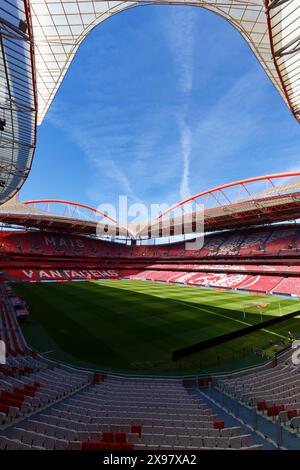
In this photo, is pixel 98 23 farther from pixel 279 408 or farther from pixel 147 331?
pixel 279 408

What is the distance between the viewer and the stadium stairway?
6.62 m

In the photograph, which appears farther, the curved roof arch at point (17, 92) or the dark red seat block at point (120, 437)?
the curved roof arch at point (17, 92)

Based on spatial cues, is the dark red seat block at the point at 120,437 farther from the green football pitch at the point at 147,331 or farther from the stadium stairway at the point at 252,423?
the green football pitch at the point at 147,331

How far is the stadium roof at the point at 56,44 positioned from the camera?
9906 millimetres

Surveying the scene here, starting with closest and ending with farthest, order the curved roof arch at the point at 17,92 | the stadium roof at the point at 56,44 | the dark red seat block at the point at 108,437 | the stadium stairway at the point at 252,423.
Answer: the dark red seat block at the point at 108,437 → the stadium stairway at the point at 252,423 → the stadium roof at the point at 56,44 → the curved roof arch at the point at 17,92

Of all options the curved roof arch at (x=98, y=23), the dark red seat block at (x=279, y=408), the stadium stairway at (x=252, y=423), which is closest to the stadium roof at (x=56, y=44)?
the curved roof arch at (x=98, y=23)

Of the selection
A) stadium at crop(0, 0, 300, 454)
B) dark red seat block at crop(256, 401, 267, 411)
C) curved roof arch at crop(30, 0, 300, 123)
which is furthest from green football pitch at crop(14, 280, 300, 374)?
curved roof arch at crop(30, 0, 300, 123)

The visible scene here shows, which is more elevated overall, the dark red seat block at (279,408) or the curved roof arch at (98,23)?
the curved roof arch at (98,23)

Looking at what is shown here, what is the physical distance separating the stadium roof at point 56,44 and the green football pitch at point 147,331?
13.3 meters

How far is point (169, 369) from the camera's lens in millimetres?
13484

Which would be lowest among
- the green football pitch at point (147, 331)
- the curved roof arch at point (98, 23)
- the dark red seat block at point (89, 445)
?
the dark red seat block at point (89, 445)

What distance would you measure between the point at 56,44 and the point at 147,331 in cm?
2130
